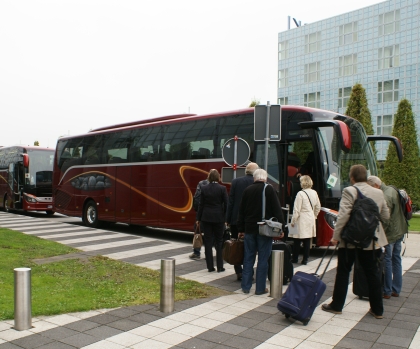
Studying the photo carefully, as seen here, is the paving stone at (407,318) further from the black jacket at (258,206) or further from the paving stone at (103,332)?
the paving stone at (103,332)

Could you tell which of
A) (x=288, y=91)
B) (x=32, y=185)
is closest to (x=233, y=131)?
(x=32, y=185)

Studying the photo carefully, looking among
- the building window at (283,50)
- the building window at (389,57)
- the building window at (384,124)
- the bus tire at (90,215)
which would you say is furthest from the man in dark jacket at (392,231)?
the building window at (283,50)

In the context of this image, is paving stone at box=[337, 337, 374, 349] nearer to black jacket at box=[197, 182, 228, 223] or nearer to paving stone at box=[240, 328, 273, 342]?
paving stone at box=[240, 328, 273, 342]

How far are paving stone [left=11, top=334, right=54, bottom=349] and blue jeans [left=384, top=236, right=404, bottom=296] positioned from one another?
449 cm

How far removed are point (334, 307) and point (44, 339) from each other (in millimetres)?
3381

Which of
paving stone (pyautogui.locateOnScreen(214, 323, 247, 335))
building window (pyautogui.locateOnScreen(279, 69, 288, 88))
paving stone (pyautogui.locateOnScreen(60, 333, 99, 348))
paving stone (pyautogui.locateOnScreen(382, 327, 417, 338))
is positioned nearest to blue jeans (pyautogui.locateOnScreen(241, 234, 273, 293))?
paving stone (pyautogui.locateOnScreen(214, 323, 247, 335))

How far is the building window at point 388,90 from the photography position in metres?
54.3

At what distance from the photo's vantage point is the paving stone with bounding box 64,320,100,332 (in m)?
5.09

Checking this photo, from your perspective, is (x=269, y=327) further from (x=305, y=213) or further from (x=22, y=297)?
(x=305, y=213)

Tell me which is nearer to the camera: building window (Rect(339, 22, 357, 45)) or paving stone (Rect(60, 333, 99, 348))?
paving stone (Rect(60, 333, 99, 348))

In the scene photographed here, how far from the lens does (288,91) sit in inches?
2542

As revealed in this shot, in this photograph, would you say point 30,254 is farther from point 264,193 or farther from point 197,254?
point 264,193

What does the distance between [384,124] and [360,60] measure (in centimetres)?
825

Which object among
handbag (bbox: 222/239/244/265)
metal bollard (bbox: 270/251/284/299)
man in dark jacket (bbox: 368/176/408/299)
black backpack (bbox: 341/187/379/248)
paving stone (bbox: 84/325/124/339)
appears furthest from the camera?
handbag (bbox: 222/239/244/265)
